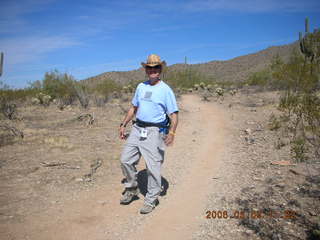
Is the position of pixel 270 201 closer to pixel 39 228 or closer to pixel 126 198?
pixel 126 198

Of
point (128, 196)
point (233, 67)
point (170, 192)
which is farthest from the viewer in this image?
point (233, 67)

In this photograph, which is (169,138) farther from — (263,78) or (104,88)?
(263,78)

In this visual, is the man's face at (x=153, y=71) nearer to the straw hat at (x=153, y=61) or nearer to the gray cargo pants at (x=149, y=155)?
the straw hat at (x=153, y=61)

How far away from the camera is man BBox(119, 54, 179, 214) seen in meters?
3.57

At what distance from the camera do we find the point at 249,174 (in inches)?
192

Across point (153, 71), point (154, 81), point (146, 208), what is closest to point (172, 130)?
point (154, 81)

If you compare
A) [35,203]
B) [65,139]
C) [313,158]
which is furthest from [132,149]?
[65,139]

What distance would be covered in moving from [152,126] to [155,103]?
30 cm

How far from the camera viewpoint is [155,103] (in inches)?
140

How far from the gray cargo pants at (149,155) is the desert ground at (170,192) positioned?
323 millimetres

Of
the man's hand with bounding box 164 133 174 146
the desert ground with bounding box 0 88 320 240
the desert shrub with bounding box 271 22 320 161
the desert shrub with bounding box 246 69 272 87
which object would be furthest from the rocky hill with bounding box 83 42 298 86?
the man's hand with bounding box 164 133 174 146

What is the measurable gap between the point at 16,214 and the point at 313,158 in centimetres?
507

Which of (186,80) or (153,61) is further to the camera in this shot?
(186,80)
